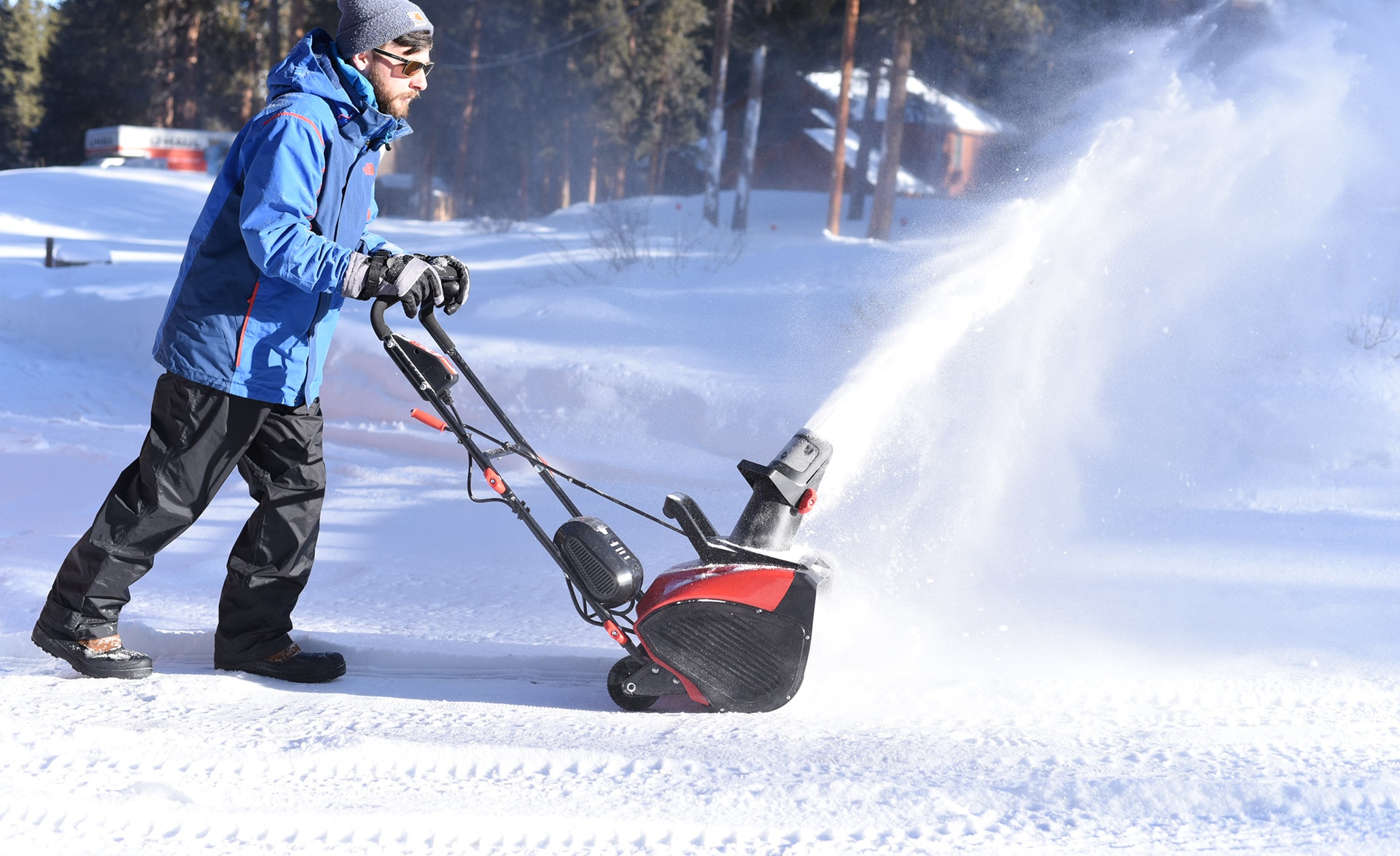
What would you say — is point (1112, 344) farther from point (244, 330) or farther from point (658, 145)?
point (658, 145)

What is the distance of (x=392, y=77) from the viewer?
2625 mm

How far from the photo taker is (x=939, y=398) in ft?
16.9

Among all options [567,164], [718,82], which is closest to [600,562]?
[718,82]

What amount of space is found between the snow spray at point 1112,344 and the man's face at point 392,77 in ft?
4.44

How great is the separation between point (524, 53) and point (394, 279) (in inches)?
1217

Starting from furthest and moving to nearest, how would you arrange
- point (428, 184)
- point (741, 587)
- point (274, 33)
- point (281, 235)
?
point (428, 184) < point (274, 33) < point (741, 587) < point (281, 235)

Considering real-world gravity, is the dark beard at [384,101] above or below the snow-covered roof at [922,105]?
below

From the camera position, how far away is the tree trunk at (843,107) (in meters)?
20.9

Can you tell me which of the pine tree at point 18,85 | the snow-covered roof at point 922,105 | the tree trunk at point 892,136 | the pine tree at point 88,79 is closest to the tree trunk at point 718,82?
the tree trunk at point 892,136

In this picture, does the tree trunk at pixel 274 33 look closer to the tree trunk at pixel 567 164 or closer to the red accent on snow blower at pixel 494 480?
the tree trunk at pixel 567 164

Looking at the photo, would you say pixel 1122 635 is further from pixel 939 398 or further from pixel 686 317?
pixel 686 317

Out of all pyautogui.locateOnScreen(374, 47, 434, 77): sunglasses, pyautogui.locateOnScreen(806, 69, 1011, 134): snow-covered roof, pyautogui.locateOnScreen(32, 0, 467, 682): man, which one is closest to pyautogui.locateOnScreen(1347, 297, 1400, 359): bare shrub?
pyautogui.locateOnScreen(374, 47, 434, 77): sunglasses

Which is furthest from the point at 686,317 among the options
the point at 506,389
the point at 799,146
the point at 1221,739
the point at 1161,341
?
the point at 799,146

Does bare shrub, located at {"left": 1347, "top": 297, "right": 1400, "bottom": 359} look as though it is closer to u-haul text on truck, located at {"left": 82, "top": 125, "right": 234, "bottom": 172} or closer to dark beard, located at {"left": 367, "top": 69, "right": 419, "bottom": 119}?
dark beard, located at {"left": 367, "top": 69, "right": 419, "bottom": 119}
